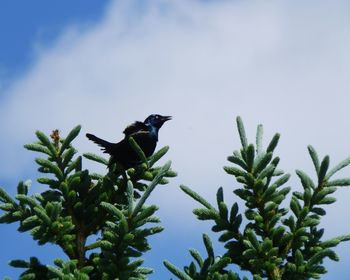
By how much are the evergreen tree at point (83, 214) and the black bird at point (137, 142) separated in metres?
0.11

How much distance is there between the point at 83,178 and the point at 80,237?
534mm

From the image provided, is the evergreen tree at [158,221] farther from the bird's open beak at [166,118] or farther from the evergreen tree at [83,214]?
the bird's open beak at [166,118]

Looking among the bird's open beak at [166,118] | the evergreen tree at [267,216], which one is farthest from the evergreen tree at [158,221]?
the bird's open beak at [166,118]

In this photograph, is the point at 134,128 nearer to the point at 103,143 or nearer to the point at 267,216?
the point at 103,143

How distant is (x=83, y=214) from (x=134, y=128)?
4.88 ft

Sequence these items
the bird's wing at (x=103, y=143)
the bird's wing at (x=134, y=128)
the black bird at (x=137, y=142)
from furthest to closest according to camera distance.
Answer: the bird's wing at (x=134, y=128)
the bird's wing at (x=103, y=143)
the black bird at (x=137, y=142)

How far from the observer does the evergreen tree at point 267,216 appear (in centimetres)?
536

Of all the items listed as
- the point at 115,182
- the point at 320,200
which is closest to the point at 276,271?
the point at 320,200

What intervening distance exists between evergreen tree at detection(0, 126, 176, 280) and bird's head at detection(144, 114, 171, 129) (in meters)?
1.05

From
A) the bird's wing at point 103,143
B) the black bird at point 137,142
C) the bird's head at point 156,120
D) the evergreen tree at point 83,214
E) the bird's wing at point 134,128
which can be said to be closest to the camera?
the evergreen tree at point 83,214

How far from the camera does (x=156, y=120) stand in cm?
769

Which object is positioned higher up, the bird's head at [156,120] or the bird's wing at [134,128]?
the bird's head at [156,120]

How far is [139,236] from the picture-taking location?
206 inches

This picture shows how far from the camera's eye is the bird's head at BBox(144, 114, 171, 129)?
741 cm
